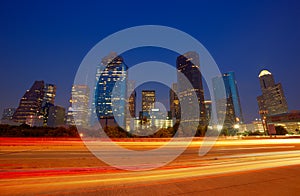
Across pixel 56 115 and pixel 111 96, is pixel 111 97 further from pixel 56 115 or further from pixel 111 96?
pixel 56 115

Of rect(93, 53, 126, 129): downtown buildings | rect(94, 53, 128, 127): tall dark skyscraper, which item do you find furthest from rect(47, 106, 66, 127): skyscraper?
rect(94, 53, 128, 127): tall dark skyscraper

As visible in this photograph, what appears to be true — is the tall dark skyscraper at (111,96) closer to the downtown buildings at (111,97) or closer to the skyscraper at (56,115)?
the downtown buildings at (111,97)

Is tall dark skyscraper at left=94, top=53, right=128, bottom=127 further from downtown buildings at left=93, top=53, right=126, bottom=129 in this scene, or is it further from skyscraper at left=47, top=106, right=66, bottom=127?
skyscraper at left=47, top=106, right=66, bottom=127

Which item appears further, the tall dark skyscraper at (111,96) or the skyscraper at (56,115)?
the skyscraper at (56,115)

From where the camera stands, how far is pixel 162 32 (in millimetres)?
17641

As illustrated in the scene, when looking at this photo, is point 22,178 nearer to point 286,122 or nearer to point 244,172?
point 244,172

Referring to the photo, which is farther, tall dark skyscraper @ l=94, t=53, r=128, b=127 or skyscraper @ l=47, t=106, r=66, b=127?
skyscraper @ l=47, t=106, r=66, b=127

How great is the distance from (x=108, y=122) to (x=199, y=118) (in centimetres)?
14229

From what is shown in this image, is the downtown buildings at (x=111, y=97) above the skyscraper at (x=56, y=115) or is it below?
above

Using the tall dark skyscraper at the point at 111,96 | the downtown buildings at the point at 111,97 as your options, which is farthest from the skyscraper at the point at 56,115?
the tall dark skyscraper at the point at 111,96

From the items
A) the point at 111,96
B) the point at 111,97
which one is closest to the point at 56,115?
the point at 111,97

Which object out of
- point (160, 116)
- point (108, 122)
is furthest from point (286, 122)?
point (108, 122)

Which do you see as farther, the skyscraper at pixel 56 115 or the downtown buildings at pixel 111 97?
the skyscraper at pixel 56 115

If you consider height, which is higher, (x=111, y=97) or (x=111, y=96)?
(x=111, y=96)
